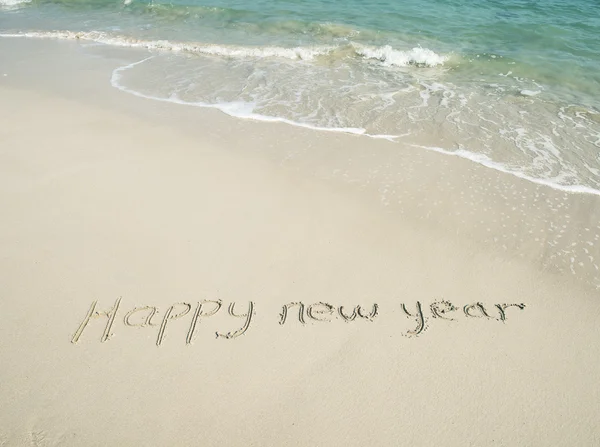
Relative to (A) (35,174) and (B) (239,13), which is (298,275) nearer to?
(A) (35,174)

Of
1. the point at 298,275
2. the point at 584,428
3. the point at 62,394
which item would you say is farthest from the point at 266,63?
the point at 584,428

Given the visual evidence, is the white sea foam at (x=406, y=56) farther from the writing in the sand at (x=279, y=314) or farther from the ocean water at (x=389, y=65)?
the writing in the sand at (x=279, y=314)

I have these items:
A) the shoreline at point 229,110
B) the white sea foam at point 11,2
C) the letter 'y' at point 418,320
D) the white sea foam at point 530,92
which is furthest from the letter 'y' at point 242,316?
the white sea foam at point 11,2

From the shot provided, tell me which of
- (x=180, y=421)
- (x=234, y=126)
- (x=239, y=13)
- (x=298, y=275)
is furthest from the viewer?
(x=239, y=13)

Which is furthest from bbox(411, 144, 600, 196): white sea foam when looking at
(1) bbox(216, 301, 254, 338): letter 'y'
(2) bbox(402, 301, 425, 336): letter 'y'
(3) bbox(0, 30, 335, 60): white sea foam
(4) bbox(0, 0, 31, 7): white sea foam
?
(4) bbox(0, 0, 31, 7): white sea foam

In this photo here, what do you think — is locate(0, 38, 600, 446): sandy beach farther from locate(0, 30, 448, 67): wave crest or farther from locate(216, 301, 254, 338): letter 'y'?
locate(0, 30, 448, 67): wave crest
